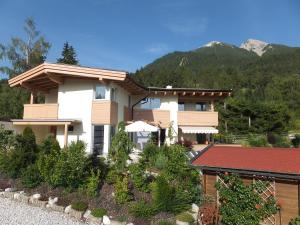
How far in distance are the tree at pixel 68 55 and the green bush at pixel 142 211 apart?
5382cm

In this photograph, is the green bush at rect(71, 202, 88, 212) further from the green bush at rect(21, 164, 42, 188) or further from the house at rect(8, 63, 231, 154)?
the house at rect(8, 63, 231, 154)

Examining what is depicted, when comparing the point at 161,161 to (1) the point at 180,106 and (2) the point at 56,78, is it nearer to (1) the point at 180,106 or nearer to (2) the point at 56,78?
(2) the point at 56,78

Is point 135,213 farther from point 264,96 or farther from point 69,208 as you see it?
point 264,96

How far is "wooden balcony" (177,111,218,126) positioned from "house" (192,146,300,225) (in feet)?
60.6

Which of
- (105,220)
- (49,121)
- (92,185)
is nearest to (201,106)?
(49,121)

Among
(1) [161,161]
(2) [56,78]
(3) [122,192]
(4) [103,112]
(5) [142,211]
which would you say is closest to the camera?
(5) [142,211]

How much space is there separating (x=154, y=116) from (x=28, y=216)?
20.3 meters

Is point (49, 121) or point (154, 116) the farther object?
point (154, 116)

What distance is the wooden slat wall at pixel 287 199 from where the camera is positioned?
13.4 meters

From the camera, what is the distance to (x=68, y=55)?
221 feet

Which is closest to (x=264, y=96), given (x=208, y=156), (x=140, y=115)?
(x=140, y=115)

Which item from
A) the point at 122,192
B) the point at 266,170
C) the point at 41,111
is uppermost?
the point at 41,111

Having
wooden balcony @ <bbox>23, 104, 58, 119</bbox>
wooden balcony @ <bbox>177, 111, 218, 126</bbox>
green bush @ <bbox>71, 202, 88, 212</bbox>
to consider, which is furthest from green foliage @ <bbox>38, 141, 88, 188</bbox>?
wooden balcony @ <bbox>177, 111, 218, 126</bbox>

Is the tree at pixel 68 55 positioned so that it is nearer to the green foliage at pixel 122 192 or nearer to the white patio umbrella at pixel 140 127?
the white patio umbrella at pixel 140 127
